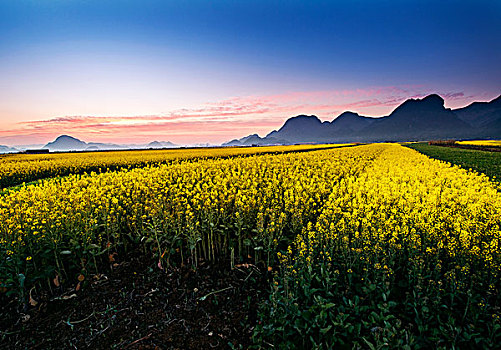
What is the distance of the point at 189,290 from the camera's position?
5.20 metres

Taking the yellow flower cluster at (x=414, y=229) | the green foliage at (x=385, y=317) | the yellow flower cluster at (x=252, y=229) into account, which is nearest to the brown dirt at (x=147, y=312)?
the yellow flower cluster at (x=252, y=229)

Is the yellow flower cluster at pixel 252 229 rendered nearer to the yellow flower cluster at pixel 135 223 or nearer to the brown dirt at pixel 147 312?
the yellow flower cluster at pixel 135 223

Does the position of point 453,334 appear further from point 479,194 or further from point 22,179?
point 22,179

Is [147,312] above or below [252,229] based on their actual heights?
below

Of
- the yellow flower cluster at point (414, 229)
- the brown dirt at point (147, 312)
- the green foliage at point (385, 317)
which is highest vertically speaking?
the yellow flower cluster at point (414, 229)

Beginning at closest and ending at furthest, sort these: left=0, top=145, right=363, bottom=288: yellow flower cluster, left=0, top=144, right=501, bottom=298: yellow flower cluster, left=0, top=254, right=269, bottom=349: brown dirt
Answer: left=0, top=254, right=269, bottom=349: brown dirt → left=0, top=144, right=501, bottom=298: yellow flower cluster → left=0, top=145, right=363, bottom=288: yellow flower cluster

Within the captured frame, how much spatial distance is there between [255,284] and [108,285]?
3.04 meters

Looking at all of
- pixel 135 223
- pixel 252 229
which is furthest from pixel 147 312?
pixel 252 229

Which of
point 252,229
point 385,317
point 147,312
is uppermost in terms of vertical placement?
point 252,229

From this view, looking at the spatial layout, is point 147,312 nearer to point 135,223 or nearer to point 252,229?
point 135,223

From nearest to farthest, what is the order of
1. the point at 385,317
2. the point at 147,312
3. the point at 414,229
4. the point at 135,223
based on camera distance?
the point at 385,317 < the point at 414,229 < the point at 147,312 < the point at 135,223

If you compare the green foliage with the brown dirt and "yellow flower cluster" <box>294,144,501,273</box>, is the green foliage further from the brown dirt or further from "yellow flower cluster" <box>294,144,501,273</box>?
the brown dirt

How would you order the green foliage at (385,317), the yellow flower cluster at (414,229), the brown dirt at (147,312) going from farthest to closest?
the yellow flower cluster at (414,229) → the brown dirt at (147,312) → the green foliage at (385,317)

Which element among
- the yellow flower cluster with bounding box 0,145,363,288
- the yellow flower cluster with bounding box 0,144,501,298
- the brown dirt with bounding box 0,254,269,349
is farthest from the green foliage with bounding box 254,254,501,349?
the yellow flower cluster with bounding box 0,145,363,288
